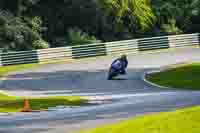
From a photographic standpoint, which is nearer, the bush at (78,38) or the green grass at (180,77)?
the green grass at (180,77)

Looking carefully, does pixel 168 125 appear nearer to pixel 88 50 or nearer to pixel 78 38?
pixel 88 50

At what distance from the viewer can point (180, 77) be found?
3412 centimetres

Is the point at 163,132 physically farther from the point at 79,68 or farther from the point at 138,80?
the point at 79,68

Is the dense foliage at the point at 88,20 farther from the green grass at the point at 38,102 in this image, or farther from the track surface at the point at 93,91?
the green grass at the point at 38,102

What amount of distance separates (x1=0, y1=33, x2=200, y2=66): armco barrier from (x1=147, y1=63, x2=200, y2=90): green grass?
1168cm

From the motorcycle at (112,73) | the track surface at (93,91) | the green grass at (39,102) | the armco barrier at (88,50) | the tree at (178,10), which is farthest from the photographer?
the tree at (178,10)

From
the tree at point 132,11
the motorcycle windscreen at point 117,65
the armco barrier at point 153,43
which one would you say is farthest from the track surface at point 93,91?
the tree at point 132,11

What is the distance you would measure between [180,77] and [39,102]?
1012 centimetres

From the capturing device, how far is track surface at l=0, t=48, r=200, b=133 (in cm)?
1948

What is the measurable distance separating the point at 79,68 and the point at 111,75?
6.05 meters

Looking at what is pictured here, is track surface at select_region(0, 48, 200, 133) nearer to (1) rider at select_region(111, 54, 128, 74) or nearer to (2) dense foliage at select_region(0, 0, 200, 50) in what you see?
(1) rider at select_region(111, 54, 128, 74)

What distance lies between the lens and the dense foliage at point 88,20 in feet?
165

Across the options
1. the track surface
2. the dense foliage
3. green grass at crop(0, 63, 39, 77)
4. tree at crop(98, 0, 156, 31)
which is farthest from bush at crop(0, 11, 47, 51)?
the track surface

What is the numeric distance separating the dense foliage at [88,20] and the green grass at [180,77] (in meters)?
15.1
